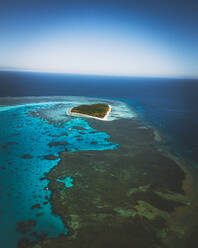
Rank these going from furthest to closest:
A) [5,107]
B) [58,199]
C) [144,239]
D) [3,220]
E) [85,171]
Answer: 1. [5,107]
2. [85,171]
3. [58,199]
4. [3,220]
5. [144,239]

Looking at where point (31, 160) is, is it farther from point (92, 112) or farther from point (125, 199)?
point (92, 112)

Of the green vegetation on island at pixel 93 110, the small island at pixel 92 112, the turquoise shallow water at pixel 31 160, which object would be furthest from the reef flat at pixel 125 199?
the green vegetation on island at pixel 93 110

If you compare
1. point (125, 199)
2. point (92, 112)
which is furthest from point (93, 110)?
point (125, 199)

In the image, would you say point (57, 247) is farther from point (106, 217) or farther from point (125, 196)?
point (125, 196)

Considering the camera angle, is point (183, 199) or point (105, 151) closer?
point (183, 199)

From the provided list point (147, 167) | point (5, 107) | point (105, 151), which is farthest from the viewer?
point (5, 107)

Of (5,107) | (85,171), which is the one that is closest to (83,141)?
(85,171)
